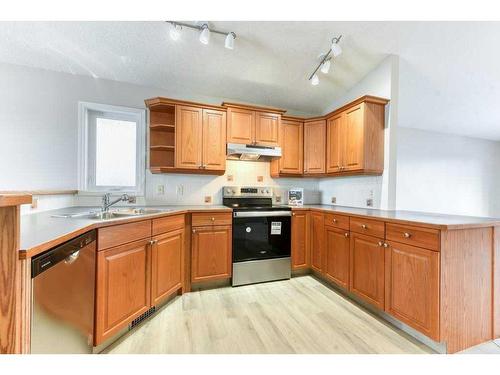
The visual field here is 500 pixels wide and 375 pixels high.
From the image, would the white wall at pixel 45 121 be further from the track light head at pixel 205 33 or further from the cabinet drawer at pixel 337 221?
the cabinet drawer at pixel 337 221

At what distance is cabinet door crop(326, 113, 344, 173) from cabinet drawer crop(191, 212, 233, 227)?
1.50m

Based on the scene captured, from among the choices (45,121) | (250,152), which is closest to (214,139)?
(250,152)

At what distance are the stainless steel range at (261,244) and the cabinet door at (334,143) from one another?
0.86 meters

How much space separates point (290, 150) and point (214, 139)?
3.65ft

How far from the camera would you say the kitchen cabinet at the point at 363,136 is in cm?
233

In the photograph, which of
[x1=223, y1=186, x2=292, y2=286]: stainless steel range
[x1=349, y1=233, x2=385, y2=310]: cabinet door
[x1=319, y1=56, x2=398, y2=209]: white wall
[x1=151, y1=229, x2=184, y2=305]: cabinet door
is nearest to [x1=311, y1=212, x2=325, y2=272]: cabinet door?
[x1=223, y1=186, x2=292, y2=286]: stainless steel range

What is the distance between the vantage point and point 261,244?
254 centimetres

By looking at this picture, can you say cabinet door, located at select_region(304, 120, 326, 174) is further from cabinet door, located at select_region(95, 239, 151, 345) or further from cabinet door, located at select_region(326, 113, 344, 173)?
cabinet door, located at select_region(95, 239, 151, 345)

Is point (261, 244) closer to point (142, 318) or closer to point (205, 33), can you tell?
point (142, 318)

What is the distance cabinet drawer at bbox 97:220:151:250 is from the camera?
140cm

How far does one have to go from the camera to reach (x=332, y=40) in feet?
6.89
